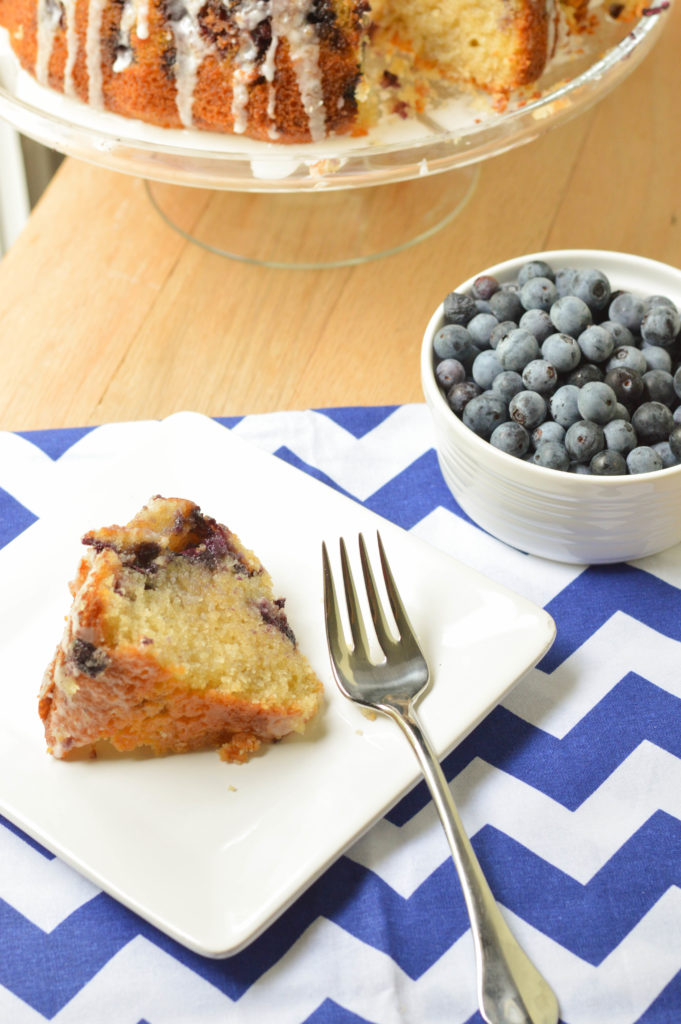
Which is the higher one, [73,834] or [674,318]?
[674,318]

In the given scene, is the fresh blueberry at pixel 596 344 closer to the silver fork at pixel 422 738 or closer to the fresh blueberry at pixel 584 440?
the fresh blueberry at pixel 584 440

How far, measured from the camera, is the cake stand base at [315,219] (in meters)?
1.38

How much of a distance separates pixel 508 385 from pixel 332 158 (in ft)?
1.08

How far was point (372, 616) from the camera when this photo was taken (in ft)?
2.92

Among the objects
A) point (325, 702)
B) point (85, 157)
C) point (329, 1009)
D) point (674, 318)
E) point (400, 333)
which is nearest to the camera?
point (329, 1009)

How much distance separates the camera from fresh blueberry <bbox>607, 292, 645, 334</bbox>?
3.27 ft

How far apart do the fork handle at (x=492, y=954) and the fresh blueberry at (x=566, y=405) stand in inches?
13.4

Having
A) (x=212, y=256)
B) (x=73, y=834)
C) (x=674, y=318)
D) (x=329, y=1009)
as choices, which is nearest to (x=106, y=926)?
(x=73, y=834)

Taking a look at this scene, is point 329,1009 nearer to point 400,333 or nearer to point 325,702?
point 325,702

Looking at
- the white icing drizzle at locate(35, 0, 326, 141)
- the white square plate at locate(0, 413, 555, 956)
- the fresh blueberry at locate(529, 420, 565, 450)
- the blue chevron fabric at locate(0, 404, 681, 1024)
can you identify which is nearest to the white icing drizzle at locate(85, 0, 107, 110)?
the white icing drizzle at locate(35, 0, 326, 141)

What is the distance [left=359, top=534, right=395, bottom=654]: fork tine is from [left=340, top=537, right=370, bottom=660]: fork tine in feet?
0.04

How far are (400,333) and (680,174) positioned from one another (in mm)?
529

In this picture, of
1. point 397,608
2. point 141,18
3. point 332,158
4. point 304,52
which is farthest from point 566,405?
point 141,18

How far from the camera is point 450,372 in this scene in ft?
3.23
